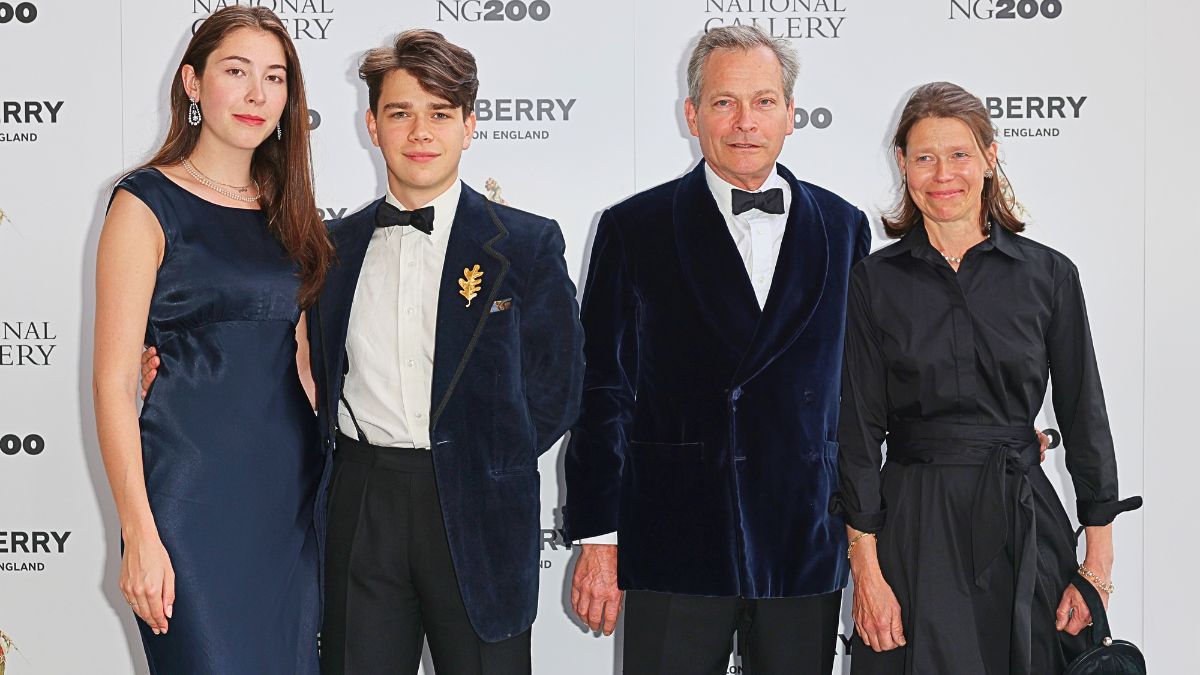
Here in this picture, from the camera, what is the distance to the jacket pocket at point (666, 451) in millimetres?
2383

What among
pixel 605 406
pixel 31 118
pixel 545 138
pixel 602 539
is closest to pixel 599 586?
pixel 602 539

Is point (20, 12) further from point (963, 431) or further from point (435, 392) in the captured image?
point (963, 431)

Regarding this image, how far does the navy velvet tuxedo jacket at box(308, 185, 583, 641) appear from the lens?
88.0 inches

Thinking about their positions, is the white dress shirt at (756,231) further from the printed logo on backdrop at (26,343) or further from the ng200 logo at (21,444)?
the ng200 logo at (21,444)

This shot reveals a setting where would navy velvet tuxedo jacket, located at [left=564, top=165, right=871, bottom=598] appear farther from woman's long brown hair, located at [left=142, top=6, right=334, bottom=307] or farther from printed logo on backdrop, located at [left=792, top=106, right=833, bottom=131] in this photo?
printed logo on backdrop, located at [left=792, top=106, right=833, bottom=131]

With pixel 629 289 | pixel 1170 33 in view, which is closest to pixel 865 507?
pixel 629 289

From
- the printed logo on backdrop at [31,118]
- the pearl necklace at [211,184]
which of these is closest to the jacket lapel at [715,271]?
the pearl necklace at [211,184]

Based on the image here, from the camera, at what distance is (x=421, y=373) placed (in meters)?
2.29

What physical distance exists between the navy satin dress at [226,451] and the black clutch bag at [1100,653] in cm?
159

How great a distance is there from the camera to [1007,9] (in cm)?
360

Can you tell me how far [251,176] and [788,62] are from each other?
49.0 inches

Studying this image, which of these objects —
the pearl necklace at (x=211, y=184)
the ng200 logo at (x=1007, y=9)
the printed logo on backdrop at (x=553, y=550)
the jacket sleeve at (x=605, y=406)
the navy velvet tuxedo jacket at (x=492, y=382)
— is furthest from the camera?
the printed logo on backdrop at (x=553, y=550)

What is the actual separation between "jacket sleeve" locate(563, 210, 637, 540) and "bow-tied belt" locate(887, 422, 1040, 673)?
63 cm

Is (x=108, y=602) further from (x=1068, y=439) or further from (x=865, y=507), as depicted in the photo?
(x=1068, y=439)
